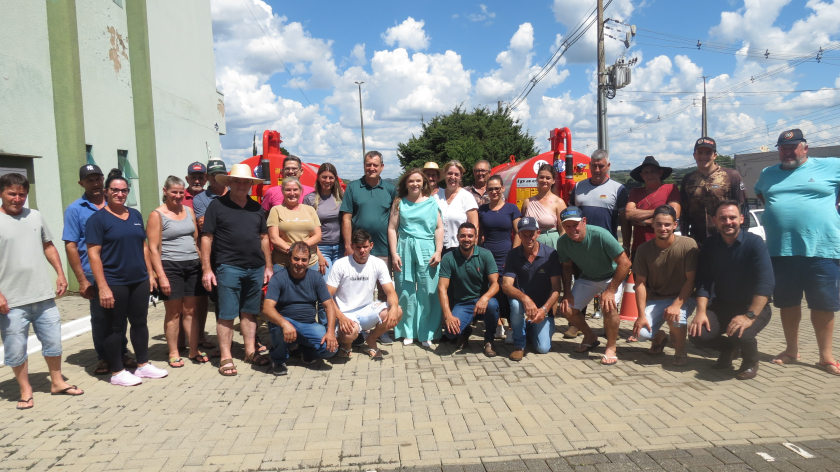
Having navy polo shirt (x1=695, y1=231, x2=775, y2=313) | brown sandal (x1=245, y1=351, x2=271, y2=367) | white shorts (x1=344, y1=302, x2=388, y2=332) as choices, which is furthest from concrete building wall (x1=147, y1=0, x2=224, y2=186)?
navy polo shirt (x1=695, y1=231, x2=775, y2=313)

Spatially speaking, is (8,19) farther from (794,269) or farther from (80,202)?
(794,269)

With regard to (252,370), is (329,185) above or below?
above

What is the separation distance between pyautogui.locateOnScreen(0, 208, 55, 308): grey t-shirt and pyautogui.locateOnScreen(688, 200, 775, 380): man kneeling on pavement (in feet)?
18.5

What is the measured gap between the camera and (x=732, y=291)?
4.68 meters

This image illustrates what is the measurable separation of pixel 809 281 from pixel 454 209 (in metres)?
3.52

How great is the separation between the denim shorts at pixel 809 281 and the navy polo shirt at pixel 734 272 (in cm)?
59

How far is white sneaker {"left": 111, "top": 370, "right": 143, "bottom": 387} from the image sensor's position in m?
4.70

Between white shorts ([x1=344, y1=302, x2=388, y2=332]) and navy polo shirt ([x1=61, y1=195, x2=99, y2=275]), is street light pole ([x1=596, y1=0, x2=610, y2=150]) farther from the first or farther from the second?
navy polo shirt ([x1=61, y1=195, x2=99, y2=275])

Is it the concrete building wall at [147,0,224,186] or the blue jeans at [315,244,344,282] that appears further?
the concrete building wall at [147,0,224,186]

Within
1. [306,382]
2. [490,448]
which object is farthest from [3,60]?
[490,448]

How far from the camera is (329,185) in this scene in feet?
19.6

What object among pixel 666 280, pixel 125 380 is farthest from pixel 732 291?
pixel 125 380

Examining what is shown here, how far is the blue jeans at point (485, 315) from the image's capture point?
5469 mm

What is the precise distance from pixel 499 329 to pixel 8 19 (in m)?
8.60
